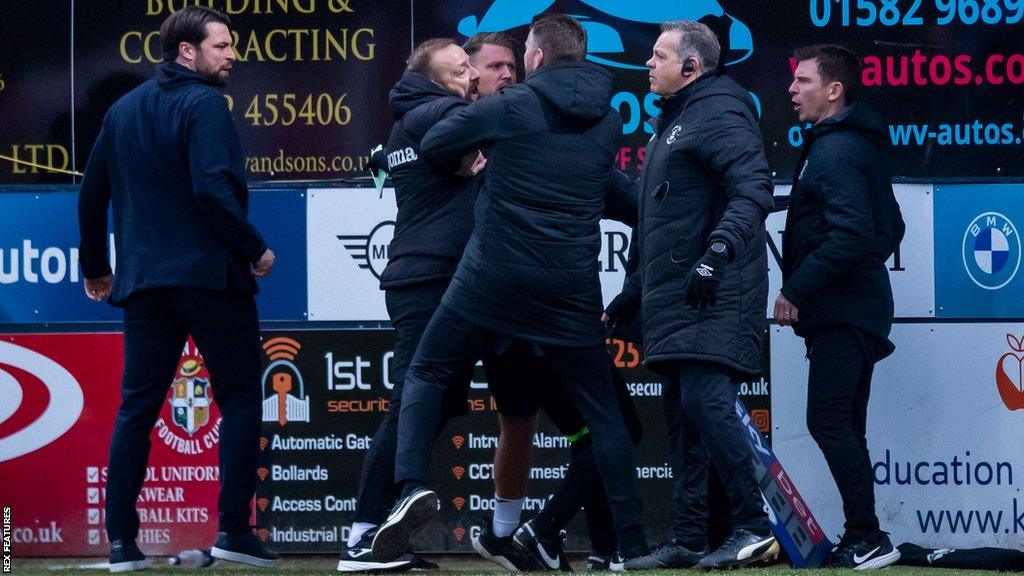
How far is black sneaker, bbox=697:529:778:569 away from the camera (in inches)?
210

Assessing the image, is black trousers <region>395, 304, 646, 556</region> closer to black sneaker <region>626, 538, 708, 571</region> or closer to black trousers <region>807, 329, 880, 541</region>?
black sneaker <region>626, 538, 708, 571</region>

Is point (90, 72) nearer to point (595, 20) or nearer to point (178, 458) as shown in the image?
point (178, 458)

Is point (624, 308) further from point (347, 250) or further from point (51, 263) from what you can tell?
point (51, 263)

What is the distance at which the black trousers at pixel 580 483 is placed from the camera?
19.5 ft

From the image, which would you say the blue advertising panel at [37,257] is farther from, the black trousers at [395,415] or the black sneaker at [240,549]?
the black trousers at [395,415]

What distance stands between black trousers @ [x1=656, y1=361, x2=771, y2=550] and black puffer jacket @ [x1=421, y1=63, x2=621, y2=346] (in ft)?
1.25

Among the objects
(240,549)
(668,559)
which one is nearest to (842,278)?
(668,559)

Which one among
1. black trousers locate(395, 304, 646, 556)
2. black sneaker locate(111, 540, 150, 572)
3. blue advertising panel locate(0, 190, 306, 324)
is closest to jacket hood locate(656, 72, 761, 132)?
black trousers locate(395, 304, 646, 556)

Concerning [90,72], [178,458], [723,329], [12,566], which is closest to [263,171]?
[90,72]

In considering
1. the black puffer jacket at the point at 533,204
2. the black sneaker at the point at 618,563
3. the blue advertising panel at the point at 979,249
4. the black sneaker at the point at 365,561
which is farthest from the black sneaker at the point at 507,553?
the blue advertising panel at the point at 979,249

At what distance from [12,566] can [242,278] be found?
1.92 m

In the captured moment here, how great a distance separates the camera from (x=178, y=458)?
22.7 ft

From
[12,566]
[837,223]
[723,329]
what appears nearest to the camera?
[723,329]

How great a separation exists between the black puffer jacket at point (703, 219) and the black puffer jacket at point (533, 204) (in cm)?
22
